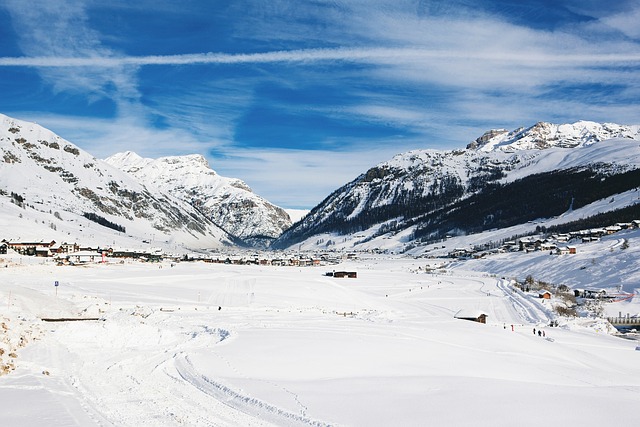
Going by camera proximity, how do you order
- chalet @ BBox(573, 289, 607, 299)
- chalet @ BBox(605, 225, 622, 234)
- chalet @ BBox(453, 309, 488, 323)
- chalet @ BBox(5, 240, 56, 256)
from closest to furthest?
chalet @ BBox(453, 309, 488, 323) → chalet @ BBox(573, 289, 607, 299) → chalet @ BBox(5, 240, 56, 256) → chalet @ BBox(605, 225, 622, 234)

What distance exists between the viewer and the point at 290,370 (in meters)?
18.8

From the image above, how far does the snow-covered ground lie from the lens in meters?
13.1

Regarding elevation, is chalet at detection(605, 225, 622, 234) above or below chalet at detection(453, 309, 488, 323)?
above

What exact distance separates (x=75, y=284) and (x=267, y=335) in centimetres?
3951

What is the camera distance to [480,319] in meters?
47.0

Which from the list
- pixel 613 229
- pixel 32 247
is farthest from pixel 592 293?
pixel 32 247

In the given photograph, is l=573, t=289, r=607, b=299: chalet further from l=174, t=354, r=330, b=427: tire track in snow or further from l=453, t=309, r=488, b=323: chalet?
l=174, t=354, r=330, b=427: tire track in snow

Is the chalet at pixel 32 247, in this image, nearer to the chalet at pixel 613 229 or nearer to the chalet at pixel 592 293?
the chalet at pixel 592 293

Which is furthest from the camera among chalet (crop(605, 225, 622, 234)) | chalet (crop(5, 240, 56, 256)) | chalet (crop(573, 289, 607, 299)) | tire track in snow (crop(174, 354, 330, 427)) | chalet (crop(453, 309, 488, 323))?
chalet (crop(605, 225, 622, 234))

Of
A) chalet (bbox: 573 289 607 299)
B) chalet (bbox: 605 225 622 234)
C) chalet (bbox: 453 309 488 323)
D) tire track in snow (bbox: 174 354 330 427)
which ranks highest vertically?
chalet (bbox: 605 225 622 234)

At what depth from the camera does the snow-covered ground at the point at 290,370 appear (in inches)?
518

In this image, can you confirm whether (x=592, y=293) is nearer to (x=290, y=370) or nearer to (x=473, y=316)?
(x=473, y=316)

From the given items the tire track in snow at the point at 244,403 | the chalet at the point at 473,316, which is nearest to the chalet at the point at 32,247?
the chalet at the point at 473,316

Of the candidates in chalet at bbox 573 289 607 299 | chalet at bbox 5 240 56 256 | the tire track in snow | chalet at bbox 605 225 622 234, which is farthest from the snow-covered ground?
chalet at bbox 605 225 622 234
